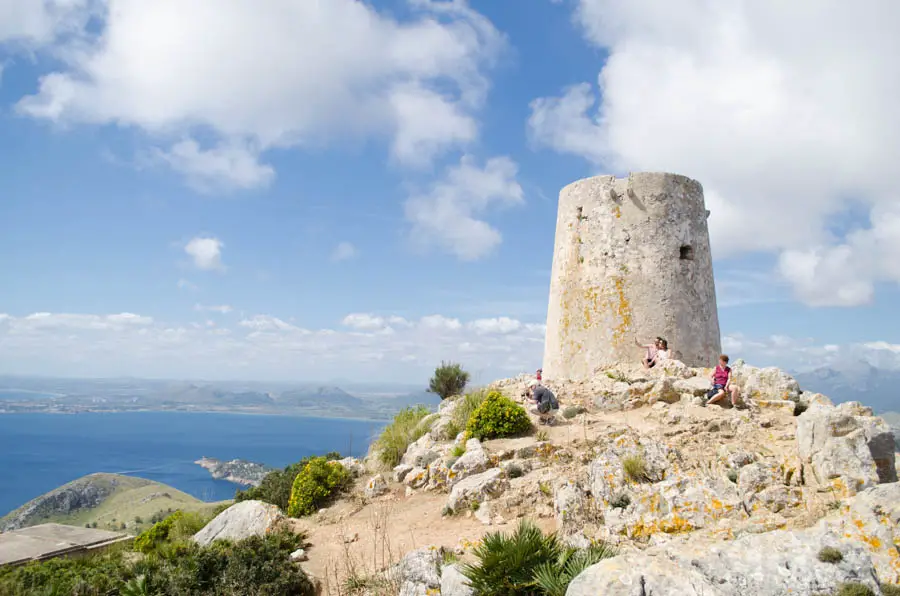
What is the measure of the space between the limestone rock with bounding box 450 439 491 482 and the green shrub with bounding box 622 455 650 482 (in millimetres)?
3085

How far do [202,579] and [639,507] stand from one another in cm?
597

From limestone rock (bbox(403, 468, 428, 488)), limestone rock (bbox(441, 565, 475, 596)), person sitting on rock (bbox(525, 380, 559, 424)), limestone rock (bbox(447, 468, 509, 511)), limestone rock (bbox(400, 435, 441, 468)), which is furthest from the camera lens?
person sitting on rock (bbox(525, 380, 559, 424))

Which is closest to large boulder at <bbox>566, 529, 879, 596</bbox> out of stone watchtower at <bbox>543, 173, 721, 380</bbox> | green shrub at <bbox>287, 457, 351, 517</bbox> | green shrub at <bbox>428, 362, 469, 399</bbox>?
green shrub at <bbox>287, 457, 351, 517</bbox>

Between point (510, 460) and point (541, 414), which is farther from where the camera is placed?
point (541, 414)

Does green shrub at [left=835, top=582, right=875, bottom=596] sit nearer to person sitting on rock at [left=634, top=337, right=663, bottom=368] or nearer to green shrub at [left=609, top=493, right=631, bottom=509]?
green shrub at [left=609, top=493, right=631, bottom=509]

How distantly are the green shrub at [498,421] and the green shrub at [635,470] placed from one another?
12.5 ft

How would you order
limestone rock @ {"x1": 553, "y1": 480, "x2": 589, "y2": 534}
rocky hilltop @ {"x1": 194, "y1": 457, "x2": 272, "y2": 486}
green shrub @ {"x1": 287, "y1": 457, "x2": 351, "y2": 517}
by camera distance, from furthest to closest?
rocky hilltop @ {"x1": 194, "y1": 457, "x2": 272, "y2": 486}
green shrub @ {"x1": 287, "y1": 457, "x2": 351, "y2": 517}
limestone rock @ {"x1": 553, "y1": 480, "x2": 589, "y2": 534}

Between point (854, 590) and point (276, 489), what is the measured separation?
1141cm

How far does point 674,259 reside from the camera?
50.2 feet

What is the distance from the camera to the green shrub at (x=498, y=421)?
11586 millimetres

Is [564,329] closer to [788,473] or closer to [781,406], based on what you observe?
[781,406]

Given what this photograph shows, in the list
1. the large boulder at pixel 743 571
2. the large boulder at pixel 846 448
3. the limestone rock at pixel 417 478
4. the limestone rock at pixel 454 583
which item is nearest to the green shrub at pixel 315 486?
the limestone rock at pixel 417 478

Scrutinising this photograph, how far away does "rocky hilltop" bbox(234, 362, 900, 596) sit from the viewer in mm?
4504

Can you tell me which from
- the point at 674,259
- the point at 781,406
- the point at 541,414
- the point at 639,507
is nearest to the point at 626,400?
the point at 541,414
